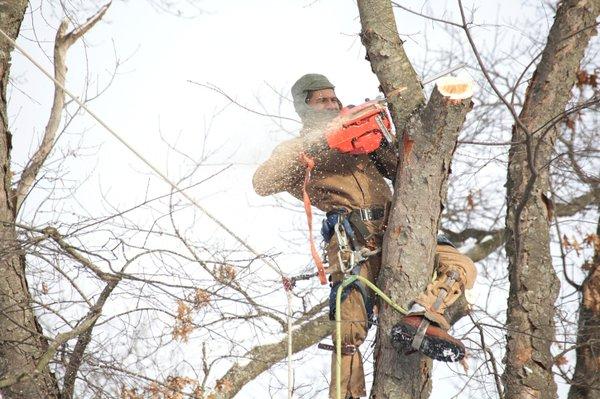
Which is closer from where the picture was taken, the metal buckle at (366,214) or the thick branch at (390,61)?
the thick branch at (390,61)

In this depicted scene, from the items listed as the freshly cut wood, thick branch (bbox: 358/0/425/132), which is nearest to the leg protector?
thick branch (bbox: 358/0/425/132)

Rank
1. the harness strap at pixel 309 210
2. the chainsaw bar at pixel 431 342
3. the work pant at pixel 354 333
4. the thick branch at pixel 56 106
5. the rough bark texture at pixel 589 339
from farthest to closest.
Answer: the rough bark texture at pixel 589 339 → the thick branch at pixel 56 106 → the harness strap at pixel 309 210 → the work pant at pixel 354 333 → the chainsaw bar at pixel 431 342

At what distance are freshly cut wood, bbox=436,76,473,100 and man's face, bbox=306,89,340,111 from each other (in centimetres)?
134

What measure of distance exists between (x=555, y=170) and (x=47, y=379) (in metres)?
3.79

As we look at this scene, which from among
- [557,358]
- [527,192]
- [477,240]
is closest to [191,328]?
[527,192]

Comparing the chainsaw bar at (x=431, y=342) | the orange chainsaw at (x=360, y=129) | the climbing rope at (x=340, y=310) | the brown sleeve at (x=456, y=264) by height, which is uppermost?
the orange chainsaw at (x=360, y=129)

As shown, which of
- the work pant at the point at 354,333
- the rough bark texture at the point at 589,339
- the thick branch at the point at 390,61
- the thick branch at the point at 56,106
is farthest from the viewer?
the rough bark texture at the point at 589,339

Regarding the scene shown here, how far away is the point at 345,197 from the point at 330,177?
14cm

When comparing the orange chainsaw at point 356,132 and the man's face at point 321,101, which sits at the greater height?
the man's face at point 321,101

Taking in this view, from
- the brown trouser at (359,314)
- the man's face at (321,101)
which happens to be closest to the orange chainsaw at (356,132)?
the brown trouser at (359,314)

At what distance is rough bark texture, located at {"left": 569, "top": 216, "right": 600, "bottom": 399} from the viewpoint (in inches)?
226

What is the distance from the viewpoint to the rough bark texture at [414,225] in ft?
13.1

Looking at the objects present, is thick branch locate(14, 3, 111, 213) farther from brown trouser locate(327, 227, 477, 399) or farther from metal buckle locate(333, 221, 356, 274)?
brown trouser locate(327, 227, 477, 399)

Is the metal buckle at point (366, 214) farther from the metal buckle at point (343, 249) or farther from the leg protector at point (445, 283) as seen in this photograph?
the leg protector at point (445, 283)
